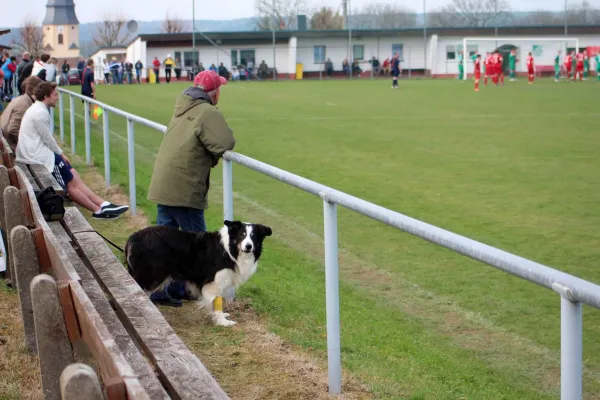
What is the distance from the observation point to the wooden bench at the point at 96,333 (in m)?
2.91

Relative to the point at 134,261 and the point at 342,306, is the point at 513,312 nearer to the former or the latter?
the point at 342,306

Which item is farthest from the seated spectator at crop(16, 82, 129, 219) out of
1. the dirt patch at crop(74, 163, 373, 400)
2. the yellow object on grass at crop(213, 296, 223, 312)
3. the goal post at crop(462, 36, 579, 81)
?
the goal post at crop(462, 36, 579, 81)

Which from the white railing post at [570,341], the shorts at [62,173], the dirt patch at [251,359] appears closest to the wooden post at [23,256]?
the dirt patch at [251,359]

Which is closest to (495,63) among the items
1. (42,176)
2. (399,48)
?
(399,48)

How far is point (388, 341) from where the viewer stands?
20.8 ft

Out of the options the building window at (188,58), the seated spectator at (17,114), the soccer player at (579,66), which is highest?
the building window at (188,58)

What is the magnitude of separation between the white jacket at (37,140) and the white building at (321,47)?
63239 mm

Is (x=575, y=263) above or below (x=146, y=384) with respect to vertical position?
below

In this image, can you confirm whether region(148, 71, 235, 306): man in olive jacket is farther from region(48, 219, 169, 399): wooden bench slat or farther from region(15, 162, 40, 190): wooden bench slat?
region(15, 162, 40, 190): wooden bench slat

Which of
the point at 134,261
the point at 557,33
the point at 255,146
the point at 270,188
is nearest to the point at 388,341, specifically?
the point at 134,261

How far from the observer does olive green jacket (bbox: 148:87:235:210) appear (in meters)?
6.39

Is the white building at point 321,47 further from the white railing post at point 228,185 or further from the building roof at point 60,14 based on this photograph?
the building roof at point 60,14

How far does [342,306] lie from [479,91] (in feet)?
123

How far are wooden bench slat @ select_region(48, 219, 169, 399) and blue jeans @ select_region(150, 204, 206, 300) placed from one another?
146cm
